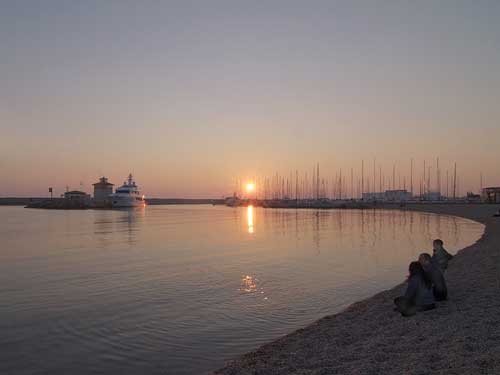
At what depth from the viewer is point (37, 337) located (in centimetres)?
1065

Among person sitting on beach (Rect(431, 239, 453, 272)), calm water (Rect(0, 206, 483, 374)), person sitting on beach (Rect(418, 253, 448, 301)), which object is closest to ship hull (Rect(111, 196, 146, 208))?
calm water (Rect(0, 206, 483, 374))

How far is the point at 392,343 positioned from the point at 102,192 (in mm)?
156406

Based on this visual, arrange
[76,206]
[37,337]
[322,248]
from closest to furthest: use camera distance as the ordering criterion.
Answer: [37,337], [322,248], [76,206]

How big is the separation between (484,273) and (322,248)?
48.9 ft

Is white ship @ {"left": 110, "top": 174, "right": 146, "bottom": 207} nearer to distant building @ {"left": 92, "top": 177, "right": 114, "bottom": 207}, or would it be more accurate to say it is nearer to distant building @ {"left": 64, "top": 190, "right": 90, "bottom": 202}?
distant building @ {"left": 92, "top": 177, "right": 114, "bottom": 207}

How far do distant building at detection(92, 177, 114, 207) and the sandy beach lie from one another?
149 metres

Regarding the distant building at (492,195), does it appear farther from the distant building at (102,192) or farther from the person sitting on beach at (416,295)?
the person sitting on beach at (416,295)

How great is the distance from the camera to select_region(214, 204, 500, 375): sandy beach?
6.82m

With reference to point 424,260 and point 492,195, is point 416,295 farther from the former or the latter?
point 492,195

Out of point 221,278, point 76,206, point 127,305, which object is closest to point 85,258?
point 221,278

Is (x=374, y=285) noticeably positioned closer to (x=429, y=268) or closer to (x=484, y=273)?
(x=484, y=273)

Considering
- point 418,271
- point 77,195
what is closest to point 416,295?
point 418,271

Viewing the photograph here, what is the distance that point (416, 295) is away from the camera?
34.2ft

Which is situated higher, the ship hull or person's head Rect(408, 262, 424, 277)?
the ship hull
